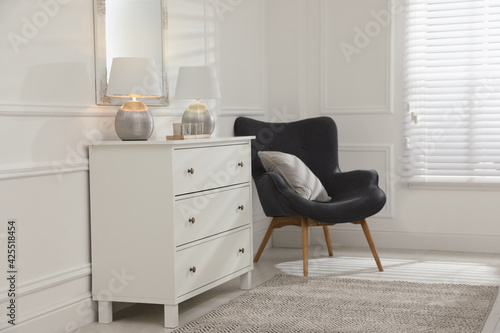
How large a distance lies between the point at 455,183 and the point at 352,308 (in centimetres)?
185

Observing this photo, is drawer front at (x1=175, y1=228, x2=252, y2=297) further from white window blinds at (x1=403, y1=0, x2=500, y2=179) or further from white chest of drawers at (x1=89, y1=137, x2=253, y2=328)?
white window blinds at (x1=403, y1=0, x2=500, y2=179)

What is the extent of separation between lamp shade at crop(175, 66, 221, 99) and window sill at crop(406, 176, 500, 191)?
192 centimetres

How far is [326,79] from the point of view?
496cm

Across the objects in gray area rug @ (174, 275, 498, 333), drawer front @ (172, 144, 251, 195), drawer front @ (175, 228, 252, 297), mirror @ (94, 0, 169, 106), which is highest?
mirror @ (94, 0, 169, 106)

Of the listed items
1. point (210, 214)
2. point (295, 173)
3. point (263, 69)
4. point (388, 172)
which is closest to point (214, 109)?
point (295, 173)

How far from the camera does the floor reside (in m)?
3.06

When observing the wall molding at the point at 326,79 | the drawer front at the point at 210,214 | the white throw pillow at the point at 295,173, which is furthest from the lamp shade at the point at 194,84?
the wall molding at the point at 326,79

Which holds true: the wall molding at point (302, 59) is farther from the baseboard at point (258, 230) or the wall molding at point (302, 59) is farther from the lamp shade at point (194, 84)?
the lamp shade at point (194, 84)

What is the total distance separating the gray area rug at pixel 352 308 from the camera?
114 inches

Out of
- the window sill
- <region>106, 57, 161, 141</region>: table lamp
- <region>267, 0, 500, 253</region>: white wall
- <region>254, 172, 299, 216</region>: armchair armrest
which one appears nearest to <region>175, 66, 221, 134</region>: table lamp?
<region>106, 57, 161, 141</region>: table lamp

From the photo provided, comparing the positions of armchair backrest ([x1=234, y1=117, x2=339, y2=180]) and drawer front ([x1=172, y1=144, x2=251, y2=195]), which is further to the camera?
armchair backrest ([x1=234, y1=117, x2=339, y2=180])

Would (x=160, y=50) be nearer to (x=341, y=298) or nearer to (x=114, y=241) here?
(x=114, y=241)

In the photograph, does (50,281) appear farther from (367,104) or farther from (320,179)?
(367,104)

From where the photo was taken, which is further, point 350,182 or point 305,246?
point 350,182
